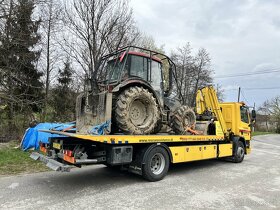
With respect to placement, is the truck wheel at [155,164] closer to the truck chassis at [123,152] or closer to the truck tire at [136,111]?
the truck chassis at [123,152]

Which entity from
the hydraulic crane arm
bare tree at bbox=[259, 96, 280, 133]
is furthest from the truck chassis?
bare tree at bbox=[259, 96, 280, 133]

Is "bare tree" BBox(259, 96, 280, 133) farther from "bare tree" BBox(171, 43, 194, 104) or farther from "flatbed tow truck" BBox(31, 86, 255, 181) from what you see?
"flatbed tow truck" BBox(31, 86, 255, 181)

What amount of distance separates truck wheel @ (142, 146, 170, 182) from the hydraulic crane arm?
3997 millimetres

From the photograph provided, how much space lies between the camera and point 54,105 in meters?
21.1

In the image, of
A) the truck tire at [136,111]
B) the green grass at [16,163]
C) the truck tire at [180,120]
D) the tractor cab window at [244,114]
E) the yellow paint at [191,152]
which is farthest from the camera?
the tractor cab window at [244,114]

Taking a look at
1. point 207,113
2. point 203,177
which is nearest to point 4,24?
point 207,113

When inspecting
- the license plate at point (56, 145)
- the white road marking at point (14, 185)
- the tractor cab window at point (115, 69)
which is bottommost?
Result: the white road marking at point (14, 185)

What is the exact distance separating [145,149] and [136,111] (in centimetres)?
110

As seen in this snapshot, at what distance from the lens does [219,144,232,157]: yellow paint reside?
32.8ft

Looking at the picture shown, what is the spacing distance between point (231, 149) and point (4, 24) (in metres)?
11.5

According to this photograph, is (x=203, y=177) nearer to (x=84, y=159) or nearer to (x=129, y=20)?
(x=84, y=159)

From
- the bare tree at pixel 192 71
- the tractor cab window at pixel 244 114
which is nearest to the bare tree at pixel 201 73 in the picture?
the bare tree at pixel 192 71

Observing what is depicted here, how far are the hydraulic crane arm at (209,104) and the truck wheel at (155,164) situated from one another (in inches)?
157

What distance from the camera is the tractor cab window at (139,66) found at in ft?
25.3
